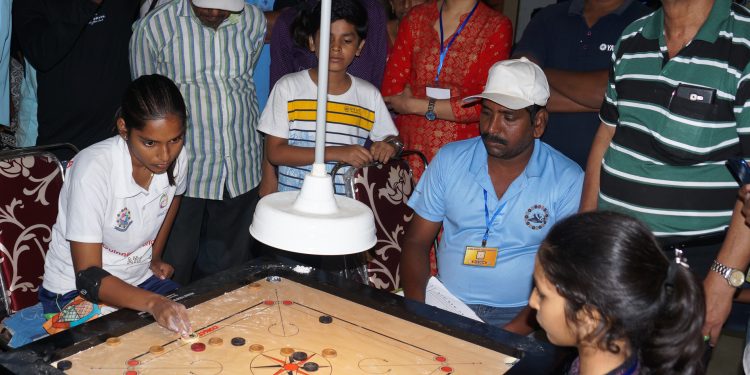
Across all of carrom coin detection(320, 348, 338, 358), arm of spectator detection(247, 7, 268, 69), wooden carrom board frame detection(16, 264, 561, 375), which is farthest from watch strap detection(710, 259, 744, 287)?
arm of spectator detection(247, 7, 268, 69)

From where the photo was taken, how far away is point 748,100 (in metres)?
2.14

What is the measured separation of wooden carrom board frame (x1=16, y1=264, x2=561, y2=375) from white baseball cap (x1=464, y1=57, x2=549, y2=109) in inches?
34.1

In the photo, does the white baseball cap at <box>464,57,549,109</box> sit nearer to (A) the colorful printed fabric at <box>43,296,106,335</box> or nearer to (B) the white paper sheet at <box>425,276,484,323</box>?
(B) the white paper sheet at <box>425,276,484,323</box>

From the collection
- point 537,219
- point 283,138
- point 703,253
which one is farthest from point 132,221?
point 703,253

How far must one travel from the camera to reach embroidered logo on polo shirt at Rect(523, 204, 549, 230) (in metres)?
2.69

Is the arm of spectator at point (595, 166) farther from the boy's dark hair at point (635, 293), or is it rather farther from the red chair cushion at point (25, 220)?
the red chair cushion at point (25, 220)

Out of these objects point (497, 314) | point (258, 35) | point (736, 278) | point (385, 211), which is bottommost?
point (497, 314)

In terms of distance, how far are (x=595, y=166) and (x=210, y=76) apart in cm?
174

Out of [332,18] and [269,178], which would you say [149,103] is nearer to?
[332,18]

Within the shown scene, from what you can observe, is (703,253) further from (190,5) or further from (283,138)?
(190,5)

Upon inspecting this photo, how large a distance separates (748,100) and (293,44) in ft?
6.48

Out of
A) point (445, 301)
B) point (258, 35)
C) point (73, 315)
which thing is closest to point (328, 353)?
point (445, 301)

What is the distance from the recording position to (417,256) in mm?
2824

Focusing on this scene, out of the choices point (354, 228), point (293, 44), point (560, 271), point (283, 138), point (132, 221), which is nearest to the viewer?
point (354, 228)
